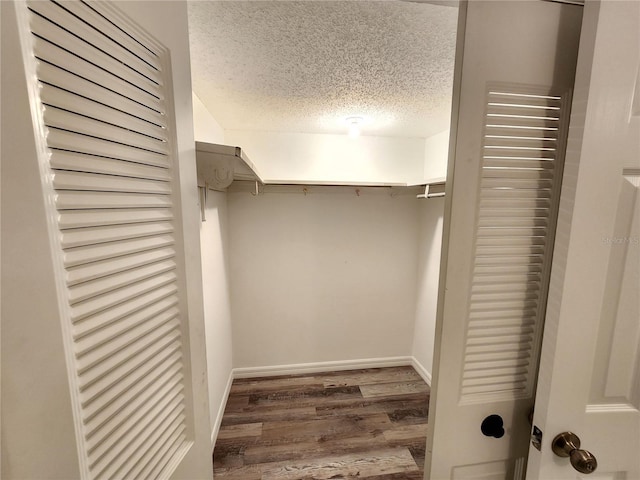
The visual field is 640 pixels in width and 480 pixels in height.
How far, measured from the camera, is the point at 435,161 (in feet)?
7.64

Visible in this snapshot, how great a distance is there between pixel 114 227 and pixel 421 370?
9.23 ft

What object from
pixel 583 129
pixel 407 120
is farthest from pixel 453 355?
pixel 407 120

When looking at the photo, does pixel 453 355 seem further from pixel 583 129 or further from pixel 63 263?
pixel 63 263

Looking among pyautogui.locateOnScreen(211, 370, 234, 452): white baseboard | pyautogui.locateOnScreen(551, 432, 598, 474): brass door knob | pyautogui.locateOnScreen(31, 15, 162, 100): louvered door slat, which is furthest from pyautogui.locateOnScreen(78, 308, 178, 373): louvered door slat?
pyautogui.locateOnScreen(211, 370, 234, 452): white baseboard

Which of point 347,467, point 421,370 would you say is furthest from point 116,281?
point 421,370

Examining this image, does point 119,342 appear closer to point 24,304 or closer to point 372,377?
point 24,304

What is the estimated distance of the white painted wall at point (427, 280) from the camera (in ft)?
7.47

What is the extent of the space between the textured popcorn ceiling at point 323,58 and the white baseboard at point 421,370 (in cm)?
226

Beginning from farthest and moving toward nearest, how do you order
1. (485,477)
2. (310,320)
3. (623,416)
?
1. (310,320)
2. (485,477)
3. (623,416)

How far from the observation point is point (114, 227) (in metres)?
0.47

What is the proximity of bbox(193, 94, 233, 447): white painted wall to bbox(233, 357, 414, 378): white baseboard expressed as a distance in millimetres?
244

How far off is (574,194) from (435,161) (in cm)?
191

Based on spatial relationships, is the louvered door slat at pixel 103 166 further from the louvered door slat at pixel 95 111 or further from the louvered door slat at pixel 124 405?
the louvered door slat at pixel 124 405

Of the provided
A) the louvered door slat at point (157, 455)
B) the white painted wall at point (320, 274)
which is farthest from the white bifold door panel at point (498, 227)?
the white painted wall at point (320, 274)
